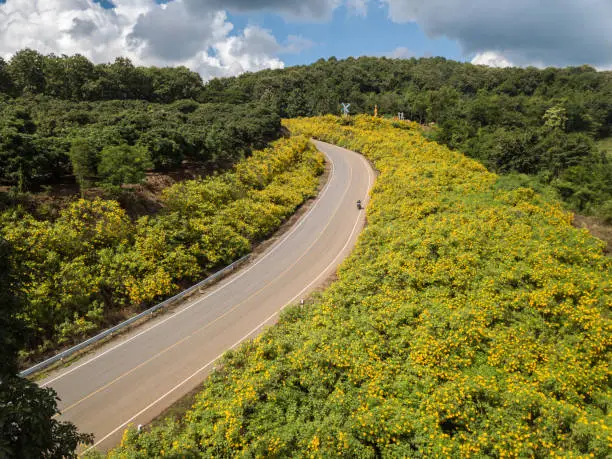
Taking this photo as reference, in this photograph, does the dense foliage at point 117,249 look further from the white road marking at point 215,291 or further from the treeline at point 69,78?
the treeline at point 69,78

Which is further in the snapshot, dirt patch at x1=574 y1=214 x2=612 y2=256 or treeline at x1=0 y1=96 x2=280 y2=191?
dirt patch at x1=574 y1=214 x2=612 y2=256

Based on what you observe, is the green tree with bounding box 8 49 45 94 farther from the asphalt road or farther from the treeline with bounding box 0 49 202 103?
the asphalt road

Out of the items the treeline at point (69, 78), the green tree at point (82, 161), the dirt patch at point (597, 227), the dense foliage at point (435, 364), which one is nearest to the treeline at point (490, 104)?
the dirt patch at point (597, 227)

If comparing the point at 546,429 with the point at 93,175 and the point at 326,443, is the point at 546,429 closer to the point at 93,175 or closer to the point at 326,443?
the point at 326,443

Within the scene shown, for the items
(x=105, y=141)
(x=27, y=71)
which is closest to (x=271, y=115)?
(x=105, y=141)

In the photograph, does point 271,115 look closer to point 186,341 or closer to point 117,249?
point 117,249

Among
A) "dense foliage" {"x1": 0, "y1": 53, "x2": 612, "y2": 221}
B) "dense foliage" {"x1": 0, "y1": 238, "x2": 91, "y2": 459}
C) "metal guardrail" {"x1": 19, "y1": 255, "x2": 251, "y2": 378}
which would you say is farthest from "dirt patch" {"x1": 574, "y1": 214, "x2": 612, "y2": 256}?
"dense foliage" {"x1": 0, "y1": 238, "x2": 91, "y2": 459}

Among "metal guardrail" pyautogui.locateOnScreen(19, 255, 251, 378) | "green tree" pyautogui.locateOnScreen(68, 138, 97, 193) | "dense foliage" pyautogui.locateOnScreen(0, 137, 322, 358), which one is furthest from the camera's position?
"green tree" pyautogui.locateOnScreen(68, 138, 97, 193)

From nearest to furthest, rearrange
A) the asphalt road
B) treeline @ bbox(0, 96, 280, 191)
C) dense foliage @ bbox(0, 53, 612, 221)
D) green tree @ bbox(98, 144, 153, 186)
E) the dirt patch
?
the asphalt road < treeline @ bbox(0, 96, 280, 191) < green tree @ bbox(98, 144, 153, 186) < the dirt patch < dense foliage @ bbox(0, 53, 612, 221)
